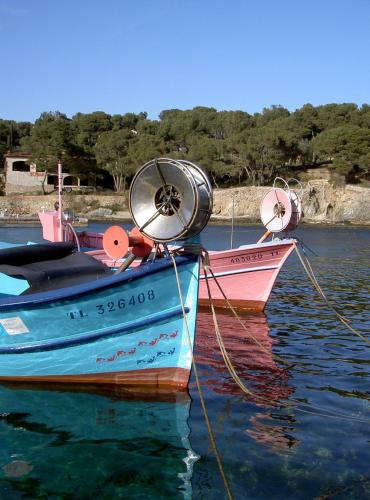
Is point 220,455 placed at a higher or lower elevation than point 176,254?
lower

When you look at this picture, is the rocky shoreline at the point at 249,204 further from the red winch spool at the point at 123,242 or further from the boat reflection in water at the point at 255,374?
the red winch spool at the point at 123,242

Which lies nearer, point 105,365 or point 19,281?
point 105,365

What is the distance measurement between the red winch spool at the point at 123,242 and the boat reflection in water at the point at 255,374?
195cm

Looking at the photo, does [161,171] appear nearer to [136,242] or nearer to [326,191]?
[136,242]

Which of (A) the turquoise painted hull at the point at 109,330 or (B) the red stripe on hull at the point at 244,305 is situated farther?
(B) the red stripe on hull at the point at 244,305

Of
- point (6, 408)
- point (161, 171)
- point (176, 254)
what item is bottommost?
point (6, 408)

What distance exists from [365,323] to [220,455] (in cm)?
724

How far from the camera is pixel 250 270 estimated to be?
45.0ft

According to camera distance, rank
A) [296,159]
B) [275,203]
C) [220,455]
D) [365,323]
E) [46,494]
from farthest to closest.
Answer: [296,159]
[275,203]
[365,323]
[220,455]
[46,494]

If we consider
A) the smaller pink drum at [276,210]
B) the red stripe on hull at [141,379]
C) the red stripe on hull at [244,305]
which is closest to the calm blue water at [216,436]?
the red stripe on hull at [141,379]

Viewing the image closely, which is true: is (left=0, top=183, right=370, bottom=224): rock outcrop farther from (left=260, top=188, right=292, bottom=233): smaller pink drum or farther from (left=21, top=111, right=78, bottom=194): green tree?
(left=260, top=188, right=292, bottom=233): smaller pink drum

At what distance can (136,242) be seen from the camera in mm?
7492

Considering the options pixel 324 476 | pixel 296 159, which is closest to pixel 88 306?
pixel 324 476

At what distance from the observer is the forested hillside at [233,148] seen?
69.4 metres
